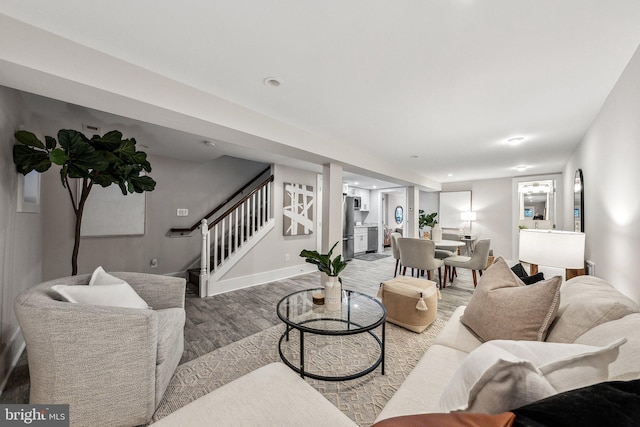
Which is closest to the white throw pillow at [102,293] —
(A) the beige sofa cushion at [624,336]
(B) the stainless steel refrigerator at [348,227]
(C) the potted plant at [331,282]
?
(C) the potted plant at [331,282]

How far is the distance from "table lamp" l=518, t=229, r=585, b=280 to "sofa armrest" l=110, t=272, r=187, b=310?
9.57 ft

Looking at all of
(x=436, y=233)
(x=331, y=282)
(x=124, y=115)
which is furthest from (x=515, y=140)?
(x=124, y=115)

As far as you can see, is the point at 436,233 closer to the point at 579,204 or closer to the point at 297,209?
the point at 579,204

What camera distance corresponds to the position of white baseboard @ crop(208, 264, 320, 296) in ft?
12.6

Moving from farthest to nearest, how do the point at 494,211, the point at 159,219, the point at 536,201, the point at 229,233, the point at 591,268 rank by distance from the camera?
the point at 494,211 < the point at 536,201 < the point at 159,219 < the point at 229,233 < the point at 591,268

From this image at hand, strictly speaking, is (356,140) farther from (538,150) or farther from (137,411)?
(137,411)

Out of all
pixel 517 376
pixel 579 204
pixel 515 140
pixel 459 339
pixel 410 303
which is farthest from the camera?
pixel 515 140

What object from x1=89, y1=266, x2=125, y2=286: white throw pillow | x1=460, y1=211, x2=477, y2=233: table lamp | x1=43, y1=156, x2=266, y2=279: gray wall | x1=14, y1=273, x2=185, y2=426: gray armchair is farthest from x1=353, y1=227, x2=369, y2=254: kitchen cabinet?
x1=14, y1=273, x2=185, y2=426: gray armchair

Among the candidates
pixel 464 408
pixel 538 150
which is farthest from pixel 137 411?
pixel 538 150

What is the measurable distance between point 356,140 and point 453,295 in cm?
280

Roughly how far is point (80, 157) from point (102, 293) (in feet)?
3.88

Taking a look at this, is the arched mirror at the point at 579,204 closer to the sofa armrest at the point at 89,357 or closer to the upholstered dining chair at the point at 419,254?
the upholstered dining chair at the point at 419,254

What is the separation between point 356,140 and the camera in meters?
3.45
